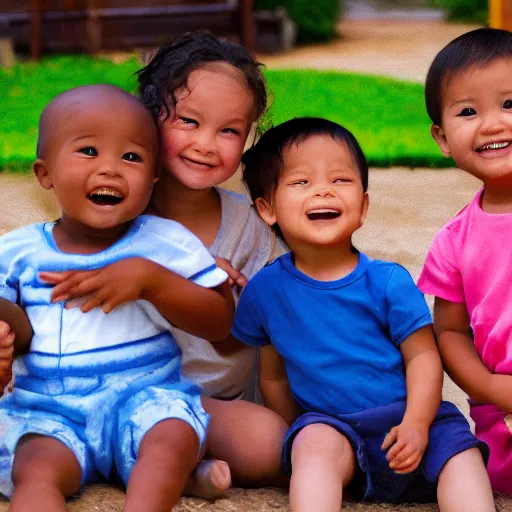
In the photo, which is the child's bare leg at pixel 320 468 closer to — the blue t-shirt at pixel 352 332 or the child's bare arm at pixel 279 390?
the blue t-shirt at pixel 352 332

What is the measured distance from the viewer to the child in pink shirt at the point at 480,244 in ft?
7.55

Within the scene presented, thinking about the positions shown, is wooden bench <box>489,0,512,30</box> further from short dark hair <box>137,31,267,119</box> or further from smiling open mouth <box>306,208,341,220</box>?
smiling open mouth <box>306,208,341,220</box>

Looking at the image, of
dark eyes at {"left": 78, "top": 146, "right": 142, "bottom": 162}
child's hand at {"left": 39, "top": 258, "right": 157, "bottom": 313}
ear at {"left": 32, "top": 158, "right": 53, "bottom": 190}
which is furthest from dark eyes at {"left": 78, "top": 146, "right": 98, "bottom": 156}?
child's hand at {"left": 39, "top": 258, "right": 157, "bottom": 313}

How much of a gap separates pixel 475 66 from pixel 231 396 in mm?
1084

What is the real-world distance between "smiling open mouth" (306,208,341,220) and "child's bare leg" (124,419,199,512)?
22.2 inches

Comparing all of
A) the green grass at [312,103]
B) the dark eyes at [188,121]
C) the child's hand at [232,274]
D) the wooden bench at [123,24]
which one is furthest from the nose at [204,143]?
the wooden bench at [123,24]

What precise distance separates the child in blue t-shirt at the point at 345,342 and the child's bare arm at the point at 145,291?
18 cm

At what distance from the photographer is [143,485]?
6.70 feet

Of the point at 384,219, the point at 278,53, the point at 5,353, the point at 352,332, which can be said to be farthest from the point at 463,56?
the point at 278,53

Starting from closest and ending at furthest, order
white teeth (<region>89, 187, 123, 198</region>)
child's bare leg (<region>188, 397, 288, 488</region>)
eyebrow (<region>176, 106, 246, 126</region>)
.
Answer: white teeth (<region>89, 187, 123, 198</region>), child's bare leg (<region>188, 397, 288, 488</region>), eyebrow (<region>176, 106, 246, 126</region>)

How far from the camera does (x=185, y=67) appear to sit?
257cm

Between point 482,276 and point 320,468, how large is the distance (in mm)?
607

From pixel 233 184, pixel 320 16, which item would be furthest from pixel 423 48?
pixel 233 184

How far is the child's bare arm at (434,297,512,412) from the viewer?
230 centimetres
